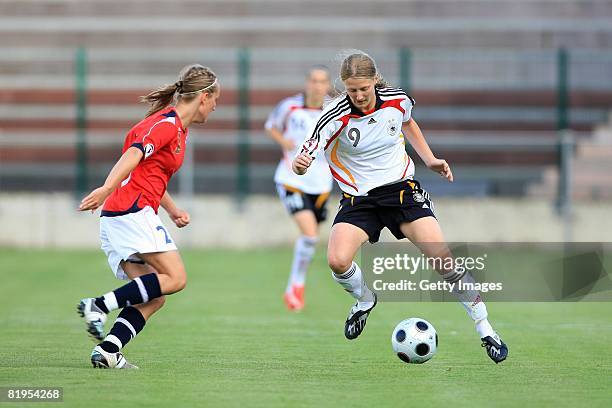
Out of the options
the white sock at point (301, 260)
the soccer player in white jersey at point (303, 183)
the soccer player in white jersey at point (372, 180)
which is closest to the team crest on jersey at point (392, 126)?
the soccer player in white jersey at point (372, 180)

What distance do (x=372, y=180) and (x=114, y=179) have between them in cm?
182

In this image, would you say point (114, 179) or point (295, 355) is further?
point (295, 355)

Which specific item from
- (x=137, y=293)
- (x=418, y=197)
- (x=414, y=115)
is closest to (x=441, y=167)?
(x=418, y=197)

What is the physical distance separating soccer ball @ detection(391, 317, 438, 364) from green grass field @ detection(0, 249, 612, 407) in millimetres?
69

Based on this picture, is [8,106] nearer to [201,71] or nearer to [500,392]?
[201,71]

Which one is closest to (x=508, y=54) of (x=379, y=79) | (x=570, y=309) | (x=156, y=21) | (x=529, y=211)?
(x=529, y=211)

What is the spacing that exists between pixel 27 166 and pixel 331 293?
28.1 feet

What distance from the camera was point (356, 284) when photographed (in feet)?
25.0

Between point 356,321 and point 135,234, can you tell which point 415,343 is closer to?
point 356,321

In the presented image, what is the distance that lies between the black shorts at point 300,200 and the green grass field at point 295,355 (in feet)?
3.19

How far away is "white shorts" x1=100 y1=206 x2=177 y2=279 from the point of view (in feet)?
22.1

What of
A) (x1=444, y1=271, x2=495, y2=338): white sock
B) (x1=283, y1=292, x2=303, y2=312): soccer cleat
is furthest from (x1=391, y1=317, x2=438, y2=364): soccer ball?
(x1=283, y1=292, x2=303, y2=312): soccer cleat

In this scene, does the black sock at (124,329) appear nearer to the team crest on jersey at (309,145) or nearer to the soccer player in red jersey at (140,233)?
the soccer player in red jersey at (140,233)

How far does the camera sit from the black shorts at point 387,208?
7445 mm
